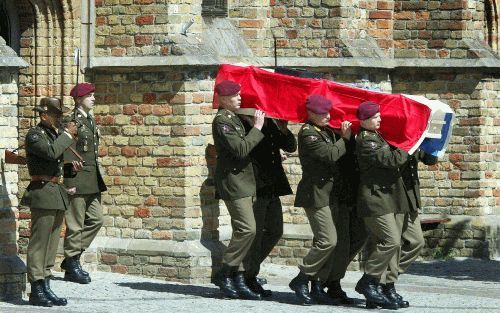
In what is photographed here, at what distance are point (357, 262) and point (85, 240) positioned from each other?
11.0 ft

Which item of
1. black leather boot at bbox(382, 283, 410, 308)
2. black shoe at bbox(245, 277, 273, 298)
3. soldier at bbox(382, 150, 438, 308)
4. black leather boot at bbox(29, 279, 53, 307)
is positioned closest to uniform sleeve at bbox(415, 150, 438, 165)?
soldier at bbox(382, 150, 438, 308)

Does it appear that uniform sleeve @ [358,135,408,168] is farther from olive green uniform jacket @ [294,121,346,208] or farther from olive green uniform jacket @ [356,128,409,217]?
olive green uniform jacket @ [294,121,346,208]

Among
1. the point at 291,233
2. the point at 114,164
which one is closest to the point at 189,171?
the point at 114,164

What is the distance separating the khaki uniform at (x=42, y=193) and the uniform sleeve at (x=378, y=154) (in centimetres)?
243

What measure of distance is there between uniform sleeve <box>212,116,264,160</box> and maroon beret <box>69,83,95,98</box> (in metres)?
1.47

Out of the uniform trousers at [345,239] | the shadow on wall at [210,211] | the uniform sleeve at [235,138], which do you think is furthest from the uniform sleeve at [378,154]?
the shadow on wall at [210,211]

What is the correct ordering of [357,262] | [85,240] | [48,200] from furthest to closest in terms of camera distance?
[357,262], [85,240], [48,200]

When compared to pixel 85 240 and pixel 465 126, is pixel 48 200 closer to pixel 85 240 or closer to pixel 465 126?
pixel 85 240

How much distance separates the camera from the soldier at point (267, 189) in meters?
15.3

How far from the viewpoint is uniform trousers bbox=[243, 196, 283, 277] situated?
1529cm

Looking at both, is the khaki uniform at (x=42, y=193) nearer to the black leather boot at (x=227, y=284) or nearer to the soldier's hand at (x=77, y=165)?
the soldier's hand at (x=77, y=165)

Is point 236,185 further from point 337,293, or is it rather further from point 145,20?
point 145,20

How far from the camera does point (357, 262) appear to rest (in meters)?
18.1

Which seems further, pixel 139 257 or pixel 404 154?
pixel 139 257
